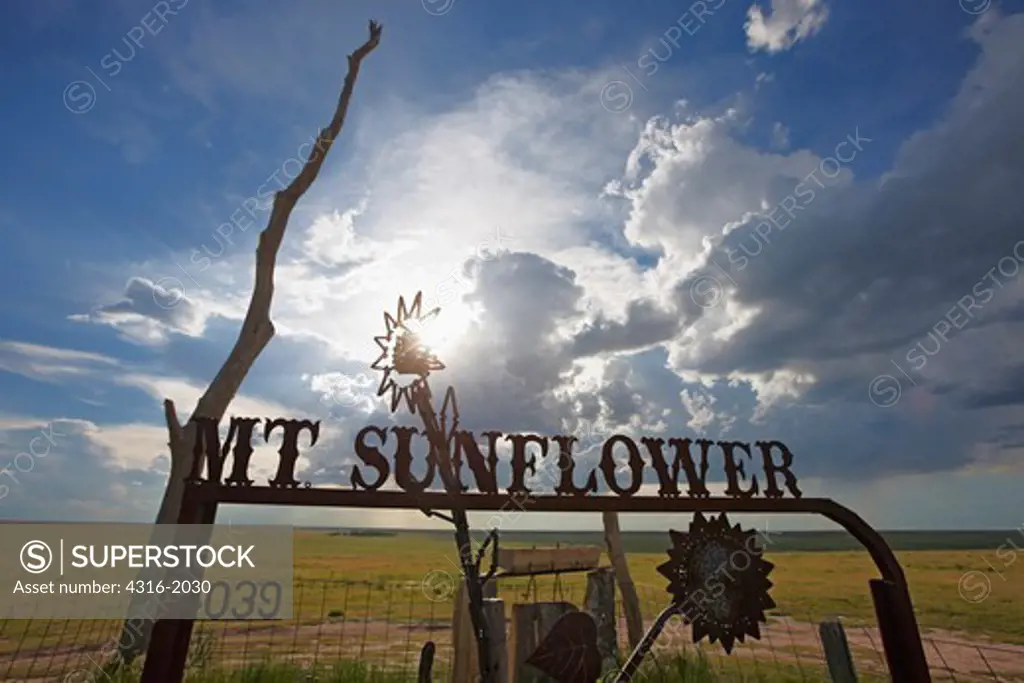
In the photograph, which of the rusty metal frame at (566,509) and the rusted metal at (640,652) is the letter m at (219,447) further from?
the rusted metal at (640,652)

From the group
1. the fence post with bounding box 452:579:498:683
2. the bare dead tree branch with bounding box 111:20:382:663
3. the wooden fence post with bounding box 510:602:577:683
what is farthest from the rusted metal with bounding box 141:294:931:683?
the bare dead tree branch with bounding box 111:20:382:663

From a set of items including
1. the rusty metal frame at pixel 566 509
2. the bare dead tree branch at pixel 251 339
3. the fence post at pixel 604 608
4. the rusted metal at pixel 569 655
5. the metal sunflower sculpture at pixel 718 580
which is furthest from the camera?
the bare dead tree branch at pixel 251 339

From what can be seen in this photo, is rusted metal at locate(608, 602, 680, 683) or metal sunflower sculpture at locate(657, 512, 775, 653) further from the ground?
metal sunflower sculpture at locate(657, 512, 775, 653)

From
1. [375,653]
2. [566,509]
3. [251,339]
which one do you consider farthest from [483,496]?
[375,653]

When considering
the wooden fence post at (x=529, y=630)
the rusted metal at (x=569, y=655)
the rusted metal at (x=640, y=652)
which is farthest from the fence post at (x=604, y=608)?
the rusted metal at (x=569, y=655)

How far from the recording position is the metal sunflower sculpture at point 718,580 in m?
4.76

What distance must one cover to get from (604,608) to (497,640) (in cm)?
447

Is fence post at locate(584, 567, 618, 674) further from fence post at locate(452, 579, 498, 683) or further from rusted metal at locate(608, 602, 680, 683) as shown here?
rusted metal at locate(608, 602, 680, 683)

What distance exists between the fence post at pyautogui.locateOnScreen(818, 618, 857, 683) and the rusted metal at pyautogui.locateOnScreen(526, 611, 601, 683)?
3.33 metres

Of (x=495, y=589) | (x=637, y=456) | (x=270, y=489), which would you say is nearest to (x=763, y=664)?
(x=495, y=589)

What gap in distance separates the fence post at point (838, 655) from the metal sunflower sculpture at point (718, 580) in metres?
1.82

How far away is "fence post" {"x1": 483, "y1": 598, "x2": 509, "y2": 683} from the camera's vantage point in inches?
152

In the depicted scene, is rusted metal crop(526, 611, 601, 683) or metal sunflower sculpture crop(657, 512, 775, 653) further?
metal sunflower sculpture crop(657, 512, 775, 653)

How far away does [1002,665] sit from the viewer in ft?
42.1
